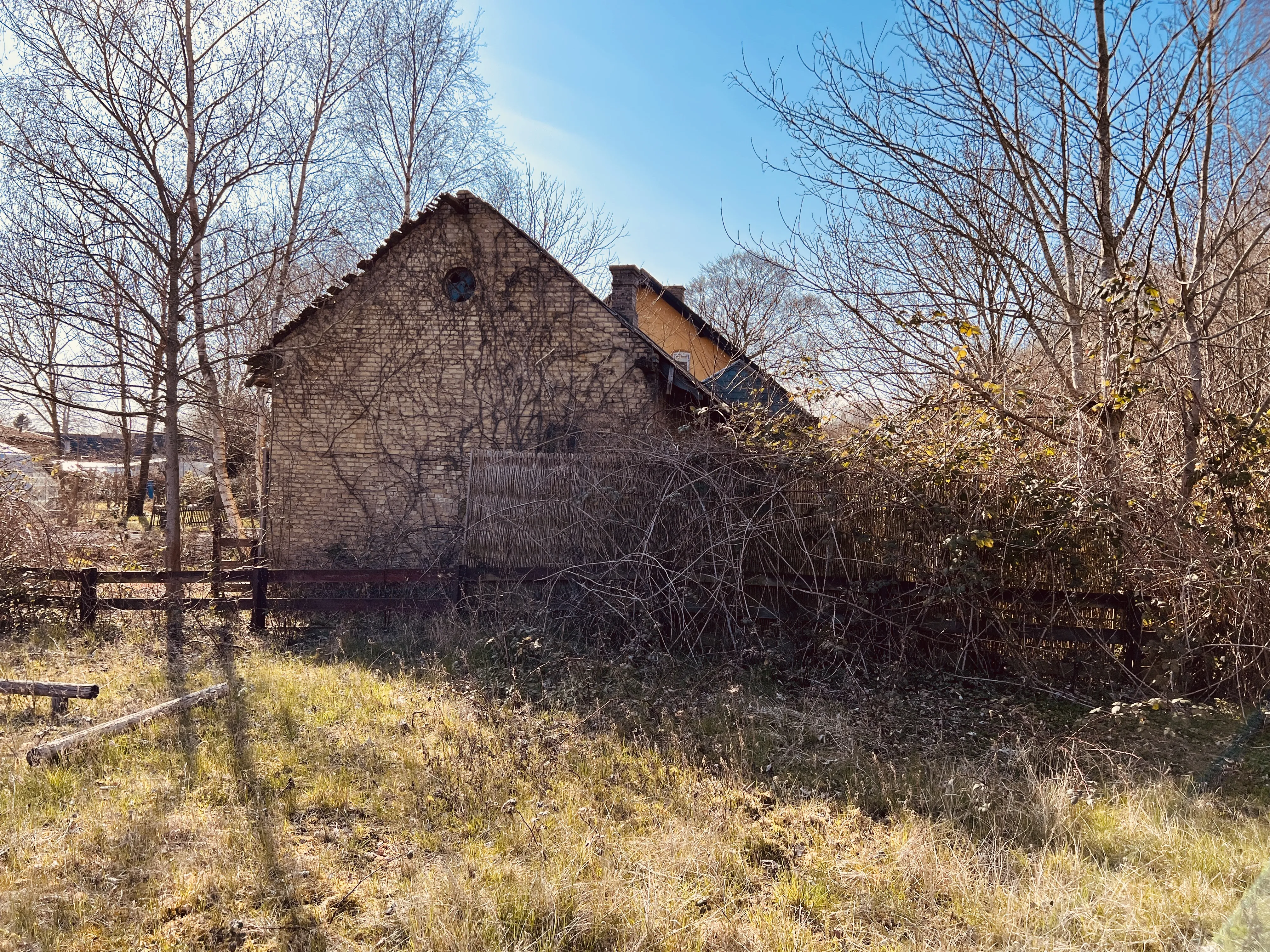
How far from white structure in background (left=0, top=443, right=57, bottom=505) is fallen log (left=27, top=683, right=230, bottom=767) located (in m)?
5.44

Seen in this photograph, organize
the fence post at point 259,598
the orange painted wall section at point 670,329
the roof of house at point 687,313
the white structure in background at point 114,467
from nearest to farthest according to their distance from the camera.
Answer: the fence post at point 259,598 → the roof of house at point 687,313 → the white structure in background at point 114,467 → the orange painted wall section at point 670,329

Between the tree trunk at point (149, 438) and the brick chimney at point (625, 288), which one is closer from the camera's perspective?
the tree trunk at point (149, 438)

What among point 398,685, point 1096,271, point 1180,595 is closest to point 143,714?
point 398,685

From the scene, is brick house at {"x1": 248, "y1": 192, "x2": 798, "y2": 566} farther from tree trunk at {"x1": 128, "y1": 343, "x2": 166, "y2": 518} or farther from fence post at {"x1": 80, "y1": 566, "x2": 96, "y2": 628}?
fence post at {"x1": 80, "y1": 566, "x2": 96, "y2": 628}

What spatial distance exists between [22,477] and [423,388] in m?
5.47

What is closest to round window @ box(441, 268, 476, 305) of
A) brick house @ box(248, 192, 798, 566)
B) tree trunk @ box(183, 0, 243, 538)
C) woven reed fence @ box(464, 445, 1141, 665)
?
brick house @ box(248, 192, 798, 566)

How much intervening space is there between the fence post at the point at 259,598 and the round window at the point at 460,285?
522cm

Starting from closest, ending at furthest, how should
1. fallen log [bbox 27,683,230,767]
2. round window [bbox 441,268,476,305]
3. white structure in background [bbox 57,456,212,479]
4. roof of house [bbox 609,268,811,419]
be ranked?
fallen log [bbox 27,683,230,767]
roof of house [bbox 609,268,811,419]
round window [bbox 441,268,476,305]
white structure in background [bbox 57,456,212,479]

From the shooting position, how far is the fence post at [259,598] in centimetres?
903

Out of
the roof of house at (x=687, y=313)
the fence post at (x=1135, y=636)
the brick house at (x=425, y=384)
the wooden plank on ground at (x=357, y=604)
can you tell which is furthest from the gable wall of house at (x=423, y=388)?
the fence post at (x=1135, y=636)

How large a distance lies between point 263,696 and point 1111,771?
277 inches

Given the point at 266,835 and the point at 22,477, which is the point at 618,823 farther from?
the point at 22,477

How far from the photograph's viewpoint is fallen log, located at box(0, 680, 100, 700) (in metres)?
5.90

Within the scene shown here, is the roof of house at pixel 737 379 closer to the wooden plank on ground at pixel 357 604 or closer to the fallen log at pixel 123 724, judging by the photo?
the wooden plank on ground at pixel 357 604
